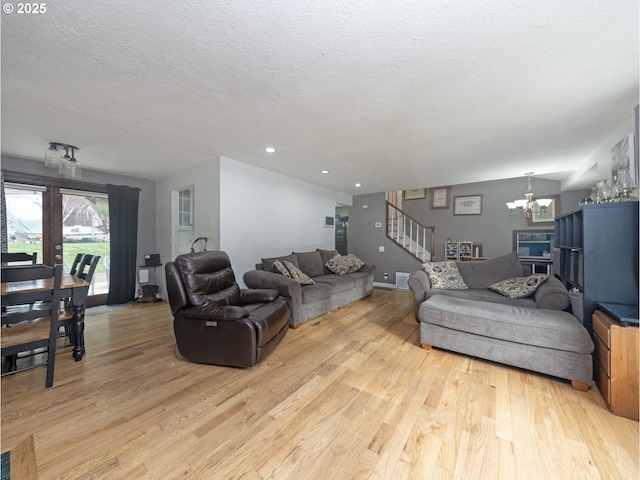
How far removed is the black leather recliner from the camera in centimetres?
218

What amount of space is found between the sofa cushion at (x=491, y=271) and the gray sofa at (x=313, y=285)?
5.84ft

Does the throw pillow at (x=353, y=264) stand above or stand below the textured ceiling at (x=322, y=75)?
below

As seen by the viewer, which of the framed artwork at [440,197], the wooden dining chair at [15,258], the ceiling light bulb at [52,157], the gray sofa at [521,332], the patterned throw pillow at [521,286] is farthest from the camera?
the framed artwork at [440,197]

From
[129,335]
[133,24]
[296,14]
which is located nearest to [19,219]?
[129,335]

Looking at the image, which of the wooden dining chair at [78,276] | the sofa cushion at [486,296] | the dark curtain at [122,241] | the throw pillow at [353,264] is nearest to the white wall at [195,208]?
the dark curtain at [122,241]

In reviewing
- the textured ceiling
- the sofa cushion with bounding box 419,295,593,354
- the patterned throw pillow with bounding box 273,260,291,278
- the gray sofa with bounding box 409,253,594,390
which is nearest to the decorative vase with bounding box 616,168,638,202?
the textured ceiling

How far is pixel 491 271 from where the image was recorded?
12.0ft

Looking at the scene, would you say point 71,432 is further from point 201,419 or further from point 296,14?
point 296,14

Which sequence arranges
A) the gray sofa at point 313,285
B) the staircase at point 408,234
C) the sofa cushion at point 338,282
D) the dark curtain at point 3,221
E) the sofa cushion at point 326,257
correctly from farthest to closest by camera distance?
the staircase at point 408,234 < the sofa cushion at point 326,257 < the sofa cushion at point 338,282 < the dark curtain at point 3,221 < the gray sofa at point 313,285

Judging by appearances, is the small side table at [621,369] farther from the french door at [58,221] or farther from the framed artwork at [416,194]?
the french door at [58,221]

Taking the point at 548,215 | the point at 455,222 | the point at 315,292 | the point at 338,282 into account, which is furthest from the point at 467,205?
the point at 315,292

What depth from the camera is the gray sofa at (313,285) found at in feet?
10.6

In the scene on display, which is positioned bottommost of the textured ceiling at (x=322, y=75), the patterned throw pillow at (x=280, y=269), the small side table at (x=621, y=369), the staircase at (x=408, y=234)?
the small side table at (x=621, y=369)

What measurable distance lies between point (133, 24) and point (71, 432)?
2.41 metres
